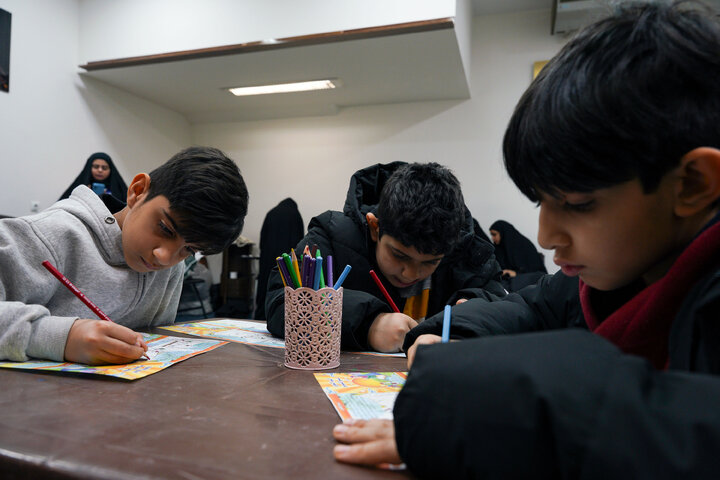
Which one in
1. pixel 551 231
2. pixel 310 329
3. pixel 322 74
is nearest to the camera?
pixel 551 231

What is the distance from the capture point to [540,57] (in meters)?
3.58

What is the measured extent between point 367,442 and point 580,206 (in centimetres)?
34

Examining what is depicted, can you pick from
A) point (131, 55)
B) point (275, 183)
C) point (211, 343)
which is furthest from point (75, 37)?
point (211, 343)

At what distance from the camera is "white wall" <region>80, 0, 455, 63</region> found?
8.77 feet

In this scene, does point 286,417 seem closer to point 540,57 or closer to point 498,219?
point 498,219

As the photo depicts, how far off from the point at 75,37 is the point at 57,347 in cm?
343

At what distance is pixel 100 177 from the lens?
331cm

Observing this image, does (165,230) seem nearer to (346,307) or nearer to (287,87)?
(346,307)

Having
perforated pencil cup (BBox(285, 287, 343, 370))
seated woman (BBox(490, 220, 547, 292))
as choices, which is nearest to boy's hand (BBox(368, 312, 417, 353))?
perforated pencil cup (BBox(285, 287, 343, 370))

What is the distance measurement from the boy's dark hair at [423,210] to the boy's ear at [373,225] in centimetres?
6

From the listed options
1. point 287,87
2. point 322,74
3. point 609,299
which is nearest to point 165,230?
point 609,299

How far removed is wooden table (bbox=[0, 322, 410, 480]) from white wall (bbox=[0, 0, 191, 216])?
2.97 m

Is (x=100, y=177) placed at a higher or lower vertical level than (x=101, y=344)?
higher

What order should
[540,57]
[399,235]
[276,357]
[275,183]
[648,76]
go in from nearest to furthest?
[648,76] → [276,357] → [399,235] → [540,57] → [275,183]
